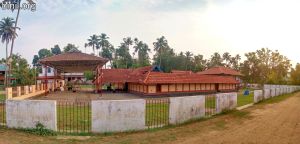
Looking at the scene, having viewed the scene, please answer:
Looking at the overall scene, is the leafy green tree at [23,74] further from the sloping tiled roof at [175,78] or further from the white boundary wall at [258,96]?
the white boundary wall at [258,96]

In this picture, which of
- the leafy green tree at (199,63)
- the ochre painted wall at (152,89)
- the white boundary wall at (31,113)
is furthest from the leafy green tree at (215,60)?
the white boundary wall at (31,113)

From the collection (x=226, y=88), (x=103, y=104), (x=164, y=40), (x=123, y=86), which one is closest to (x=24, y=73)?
(x=123, y=86)

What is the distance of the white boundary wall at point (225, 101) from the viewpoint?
1409 centimetres

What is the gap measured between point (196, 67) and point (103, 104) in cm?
6890

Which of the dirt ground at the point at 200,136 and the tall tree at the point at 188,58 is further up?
the tall tree at the point at 188,58

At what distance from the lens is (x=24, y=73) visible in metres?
45.2

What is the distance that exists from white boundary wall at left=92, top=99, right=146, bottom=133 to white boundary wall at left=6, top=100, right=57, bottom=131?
58.7 inches

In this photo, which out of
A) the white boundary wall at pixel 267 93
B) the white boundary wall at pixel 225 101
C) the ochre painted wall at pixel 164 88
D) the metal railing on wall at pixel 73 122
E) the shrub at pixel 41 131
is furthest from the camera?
the ochre painted wall at pixel 164 88

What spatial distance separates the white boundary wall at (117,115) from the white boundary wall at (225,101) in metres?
5.91

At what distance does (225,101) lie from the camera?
14828mm

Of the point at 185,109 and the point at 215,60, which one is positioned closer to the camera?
the point at 185,109

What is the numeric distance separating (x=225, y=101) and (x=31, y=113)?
10.2 metres

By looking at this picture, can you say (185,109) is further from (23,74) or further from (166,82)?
(23,74)

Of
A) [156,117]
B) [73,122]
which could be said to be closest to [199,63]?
[156,117]
